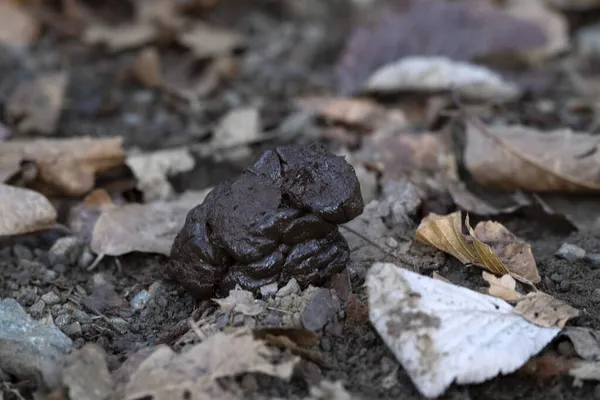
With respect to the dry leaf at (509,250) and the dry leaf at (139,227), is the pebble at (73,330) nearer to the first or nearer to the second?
the dry leaf at (139,227)

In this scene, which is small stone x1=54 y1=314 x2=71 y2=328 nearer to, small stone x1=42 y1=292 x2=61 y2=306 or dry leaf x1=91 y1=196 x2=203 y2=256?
small stone x1=42 y1=292 x2=61 y2=306

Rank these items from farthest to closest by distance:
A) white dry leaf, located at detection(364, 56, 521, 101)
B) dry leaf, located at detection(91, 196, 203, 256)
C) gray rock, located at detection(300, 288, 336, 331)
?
white dry leaf, located at detection(364, 56, 521, 101), dry leaf, located at detection(91, 196, 203, 256), gray rock, located at detection(300, 288, 336, 331)

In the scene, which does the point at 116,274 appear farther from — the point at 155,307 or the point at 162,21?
the point at 162,21

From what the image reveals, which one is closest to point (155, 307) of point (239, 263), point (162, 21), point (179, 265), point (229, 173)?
point (179, 265)

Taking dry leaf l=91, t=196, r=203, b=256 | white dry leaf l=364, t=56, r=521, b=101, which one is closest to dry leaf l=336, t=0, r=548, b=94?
white dry leaf l=364, t=56, r=521, b=101

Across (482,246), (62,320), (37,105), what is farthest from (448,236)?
(37,105)

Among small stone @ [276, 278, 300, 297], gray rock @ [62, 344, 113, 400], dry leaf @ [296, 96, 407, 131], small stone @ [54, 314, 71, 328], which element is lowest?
dry leaf @ [296, 96, 407, 131]

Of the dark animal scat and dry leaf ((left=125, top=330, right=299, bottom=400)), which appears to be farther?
the dark animal scat
